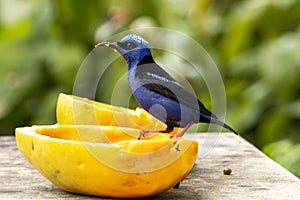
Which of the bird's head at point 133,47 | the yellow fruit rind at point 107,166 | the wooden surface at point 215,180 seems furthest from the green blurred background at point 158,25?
the yellow fruit rind at point 107,166

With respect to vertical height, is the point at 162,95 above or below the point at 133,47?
below

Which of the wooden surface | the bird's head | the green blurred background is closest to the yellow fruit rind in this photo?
the wooden surface

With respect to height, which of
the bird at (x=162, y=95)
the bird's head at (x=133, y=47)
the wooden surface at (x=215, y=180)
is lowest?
the wooden surface at (x=215, y=180)

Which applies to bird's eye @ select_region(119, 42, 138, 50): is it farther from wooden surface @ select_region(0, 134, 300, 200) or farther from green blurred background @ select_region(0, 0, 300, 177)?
green blurred background @ select_region(0, 0, 300, 177)

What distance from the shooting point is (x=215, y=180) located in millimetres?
2188

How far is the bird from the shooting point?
78.0 inches

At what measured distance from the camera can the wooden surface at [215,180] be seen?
199 centimetres

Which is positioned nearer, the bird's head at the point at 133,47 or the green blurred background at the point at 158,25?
the bird's head at the point at 133,47

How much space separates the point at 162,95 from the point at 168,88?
0.03 metres

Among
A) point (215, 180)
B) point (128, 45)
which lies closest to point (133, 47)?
point (128, 45)

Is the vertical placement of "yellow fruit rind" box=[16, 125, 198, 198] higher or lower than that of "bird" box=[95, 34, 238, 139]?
lower

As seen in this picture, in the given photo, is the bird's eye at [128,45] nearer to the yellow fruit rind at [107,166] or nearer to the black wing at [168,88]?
the black wing at [168,88]

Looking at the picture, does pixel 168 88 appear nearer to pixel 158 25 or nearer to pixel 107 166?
pixel 107 166

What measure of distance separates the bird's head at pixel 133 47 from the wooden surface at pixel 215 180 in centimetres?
41
